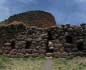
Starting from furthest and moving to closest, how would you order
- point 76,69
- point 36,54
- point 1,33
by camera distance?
1. point 1,33
2. point 36,54
3. point 76,69

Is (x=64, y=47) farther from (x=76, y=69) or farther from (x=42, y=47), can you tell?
(x=76, y=69)

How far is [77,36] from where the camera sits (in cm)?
2522

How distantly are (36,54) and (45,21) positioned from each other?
23.7 ft

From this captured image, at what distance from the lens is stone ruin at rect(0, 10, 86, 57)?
2498cm

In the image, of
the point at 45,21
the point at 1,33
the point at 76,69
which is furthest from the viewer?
the point at 45,21

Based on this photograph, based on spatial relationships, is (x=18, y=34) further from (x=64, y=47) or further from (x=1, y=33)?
(x=64, y=47)

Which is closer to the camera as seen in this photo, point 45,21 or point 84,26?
point 84,26

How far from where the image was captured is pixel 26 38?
25.8 m

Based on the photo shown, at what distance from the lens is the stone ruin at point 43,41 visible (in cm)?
2498

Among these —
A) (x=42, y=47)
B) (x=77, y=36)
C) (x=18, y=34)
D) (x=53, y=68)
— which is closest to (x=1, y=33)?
(x=18, y=34)

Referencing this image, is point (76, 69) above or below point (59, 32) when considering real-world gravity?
below

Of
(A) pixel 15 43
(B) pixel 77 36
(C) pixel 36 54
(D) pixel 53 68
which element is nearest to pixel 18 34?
(A) pixel 15 43

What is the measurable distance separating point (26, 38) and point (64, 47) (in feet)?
9.88

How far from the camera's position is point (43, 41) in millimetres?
25406
